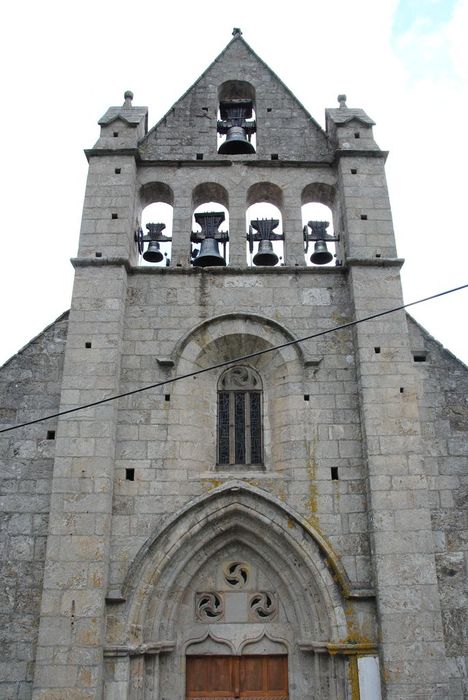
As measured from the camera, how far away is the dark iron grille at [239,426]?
30.0 feet

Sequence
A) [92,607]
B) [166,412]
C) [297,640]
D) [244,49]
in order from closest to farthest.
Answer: [92,607]
[297,640]
[166,412]
[244,49]

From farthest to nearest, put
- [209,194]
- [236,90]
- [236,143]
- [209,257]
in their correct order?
[236,90], [236,143], [209,194], [209,257]

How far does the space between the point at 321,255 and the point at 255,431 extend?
129 inches

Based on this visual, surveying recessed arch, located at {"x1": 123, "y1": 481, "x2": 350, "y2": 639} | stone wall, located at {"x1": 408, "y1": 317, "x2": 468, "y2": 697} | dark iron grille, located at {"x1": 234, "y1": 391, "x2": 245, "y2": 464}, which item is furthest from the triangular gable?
recessed arch, located at {"x1": 123, "y1": 481, "x2": 350, "y2": 639}

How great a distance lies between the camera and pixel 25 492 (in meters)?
8.53

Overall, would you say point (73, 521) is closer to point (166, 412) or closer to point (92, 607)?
point (92, 607)

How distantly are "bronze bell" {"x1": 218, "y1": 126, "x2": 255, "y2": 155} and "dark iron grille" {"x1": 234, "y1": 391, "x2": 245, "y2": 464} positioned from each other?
4869 millimetres

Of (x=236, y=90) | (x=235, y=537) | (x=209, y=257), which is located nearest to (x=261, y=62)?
(x=236, y=90)

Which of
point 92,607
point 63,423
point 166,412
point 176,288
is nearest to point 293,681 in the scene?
point 92,607

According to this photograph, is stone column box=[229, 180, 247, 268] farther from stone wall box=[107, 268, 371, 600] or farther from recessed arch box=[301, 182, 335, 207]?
recessed arch box=[301, 182, 335, 207]

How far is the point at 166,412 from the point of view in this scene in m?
8.97

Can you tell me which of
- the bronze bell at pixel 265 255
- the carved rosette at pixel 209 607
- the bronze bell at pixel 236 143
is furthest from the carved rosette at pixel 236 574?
the bronze bell at pixel 236 143

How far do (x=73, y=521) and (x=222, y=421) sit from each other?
259 centimetres

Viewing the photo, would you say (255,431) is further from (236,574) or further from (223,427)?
(236,574)
